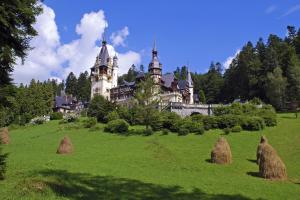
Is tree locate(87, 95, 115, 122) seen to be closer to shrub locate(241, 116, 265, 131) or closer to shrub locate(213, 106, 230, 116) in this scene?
shrub locate(213, 106, 230, 116)

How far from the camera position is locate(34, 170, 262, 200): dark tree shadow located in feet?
65.1

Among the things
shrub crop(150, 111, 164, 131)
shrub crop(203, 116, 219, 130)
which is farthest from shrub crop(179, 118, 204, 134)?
shrub crop(150, 111, 164, 131)

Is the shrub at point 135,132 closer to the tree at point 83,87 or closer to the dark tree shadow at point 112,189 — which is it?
the dark tree shadow at point 112,189

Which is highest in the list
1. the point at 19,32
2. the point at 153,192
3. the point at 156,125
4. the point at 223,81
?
the point at 223,81

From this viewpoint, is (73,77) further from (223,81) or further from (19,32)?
(19,32)

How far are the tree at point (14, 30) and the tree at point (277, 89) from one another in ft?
256

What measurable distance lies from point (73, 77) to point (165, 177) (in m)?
151

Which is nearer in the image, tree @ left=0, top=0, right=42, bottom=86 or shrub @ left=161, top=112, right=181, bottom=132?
tree @ left=0, top=0, right=42, bottom=86

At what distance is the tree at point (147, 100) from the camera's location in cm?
5997

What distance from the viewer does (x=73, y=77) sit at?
17462cm

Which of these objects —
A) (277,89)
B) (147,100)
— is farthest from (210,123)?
(277,89)

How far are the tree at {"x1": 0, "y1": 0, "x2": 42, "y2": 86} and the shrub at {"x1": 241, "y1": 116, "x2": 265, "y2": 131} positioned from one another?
1623 inches

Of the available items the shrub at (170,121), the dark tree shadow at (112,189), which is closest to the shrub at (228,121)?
the shrub at (170,121)

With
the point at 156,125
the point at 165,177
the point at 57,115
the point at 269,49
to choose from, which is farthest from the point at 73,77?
the point at 165,177
